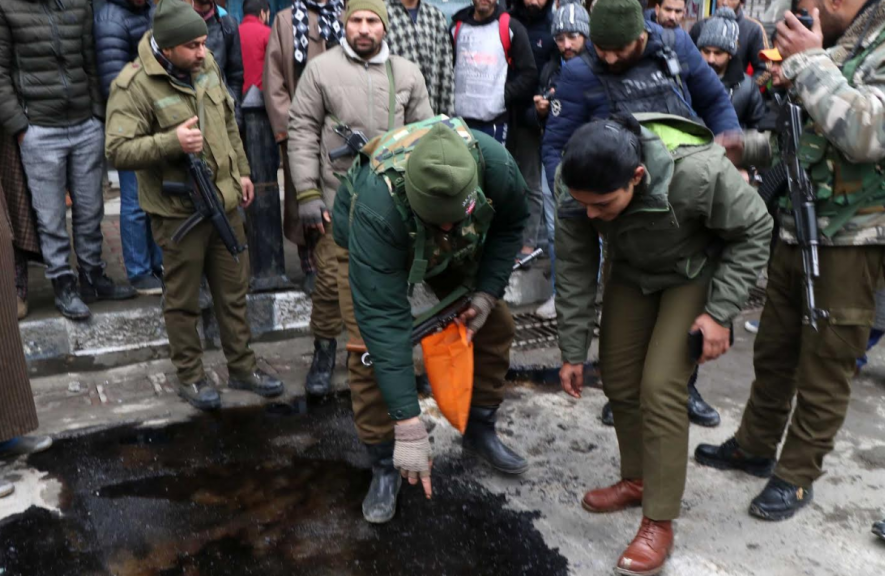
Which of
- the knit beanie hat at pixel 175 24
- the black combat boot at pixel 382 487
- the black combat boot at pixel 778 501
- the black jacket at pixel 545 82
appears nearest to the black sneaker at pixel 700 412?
the black combat boot at pixel 778 501

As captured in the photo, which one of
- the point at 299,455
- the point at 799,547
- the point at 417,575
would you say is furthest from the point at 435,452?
the point at 799,547

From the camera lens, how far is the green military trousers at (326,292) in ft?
15.2

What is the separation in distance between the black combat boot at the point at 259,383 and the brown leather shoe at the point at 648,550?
7.33ft

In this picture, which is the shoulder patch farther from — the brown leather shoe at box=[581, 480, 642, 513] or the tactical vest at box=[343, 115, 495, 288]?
the brown leather shoe at box=[581, 480, 642, 513]

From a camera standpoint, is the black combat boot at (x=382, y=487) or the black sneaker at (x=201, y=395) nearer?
the black combat boot at (x=382, y=487)

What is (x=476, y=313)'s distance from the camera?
3541mm

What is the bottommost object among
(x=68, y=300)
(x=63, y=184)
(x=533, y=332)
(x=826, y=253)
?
(x=533, y=332)

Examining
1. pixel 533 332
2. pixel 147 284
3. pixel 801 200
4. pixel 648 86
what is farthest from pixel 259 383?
pixel 801 200

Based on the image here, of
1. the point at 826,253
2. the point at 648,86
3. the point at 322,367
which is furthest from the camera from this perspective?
the point at 322,367

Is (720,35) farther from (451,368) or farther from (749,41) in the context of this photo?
(451,368)

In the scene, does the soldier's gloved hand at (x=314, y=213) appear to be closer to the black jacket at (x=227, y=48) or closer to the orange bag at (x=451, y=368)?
the black jacket at (x=227, y=48)

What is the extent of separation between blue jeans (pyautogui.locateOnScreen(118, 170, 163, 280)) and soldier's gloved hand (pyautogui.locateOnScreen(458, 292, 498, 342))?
8.34ft

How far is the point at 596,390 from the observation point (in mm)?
4746

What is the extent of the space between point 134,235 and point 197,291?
1042 mm
